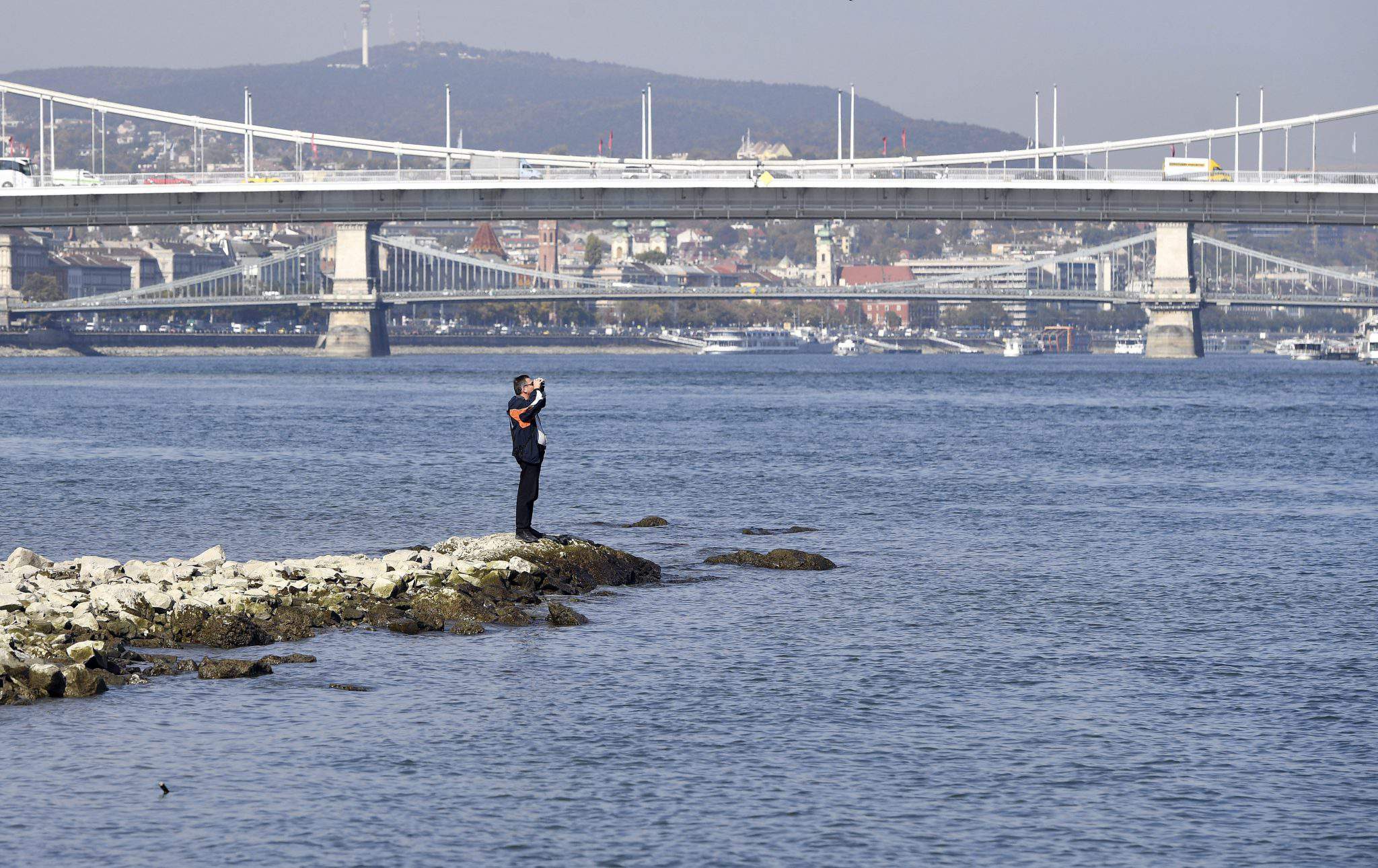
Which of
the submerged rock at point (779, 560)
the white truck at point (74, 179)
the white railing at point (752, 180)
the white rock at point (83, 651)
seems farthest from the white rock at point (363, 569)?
the white truck at point (74, 179)

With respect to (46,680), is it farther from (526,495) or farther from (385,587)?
(526,495)

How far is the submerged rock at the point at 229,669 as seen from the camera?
57.1 feet

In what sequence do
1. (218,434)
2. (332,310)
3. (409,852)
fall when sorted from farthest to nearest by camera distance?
1. (332,310)
2. (218,434)
3. (409,852)

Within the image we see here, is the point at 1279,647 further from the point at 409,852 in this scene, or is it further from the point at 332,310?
the point at 332,310

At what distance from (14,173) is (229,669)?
3500 inches

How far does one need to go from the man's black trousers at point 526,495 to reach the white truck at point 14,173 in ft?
267

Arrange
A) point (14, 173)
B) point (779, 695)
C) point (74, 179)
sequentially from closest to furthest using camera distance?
1. point (779, 695)
2. point (14, 173)
3. point (74, 179)

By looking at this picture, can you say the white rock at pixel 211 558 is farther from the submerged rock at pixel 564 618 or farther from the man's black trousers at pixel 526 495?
the submerged rock at pixel 564 618

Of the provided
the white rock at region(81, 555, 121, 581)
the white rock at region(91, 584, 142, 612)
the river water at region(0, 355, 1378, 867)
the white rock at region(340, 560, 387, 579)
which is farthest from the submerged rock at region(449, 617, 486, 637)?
the white rock at region(81, 555, 121, 581)

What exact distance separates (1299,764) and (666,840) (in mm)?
4830

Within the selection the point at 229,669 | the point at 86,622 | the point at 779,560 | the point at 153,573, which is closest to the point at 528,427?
the point at 779,560

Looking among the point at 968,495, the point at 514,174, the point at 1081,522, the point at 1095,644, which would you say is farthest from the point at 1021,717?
the point at 514,174

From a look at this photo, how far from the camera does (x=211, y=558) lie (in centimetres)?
2238

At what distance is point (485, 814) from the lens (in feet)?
43.3
